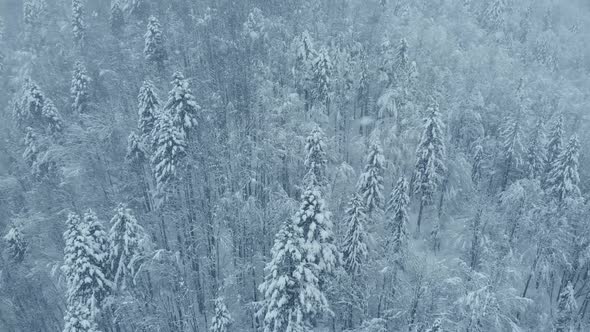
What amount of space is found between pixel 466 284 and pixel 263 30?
35765 mm

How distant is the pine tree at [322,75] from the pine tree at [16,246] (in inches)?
1183

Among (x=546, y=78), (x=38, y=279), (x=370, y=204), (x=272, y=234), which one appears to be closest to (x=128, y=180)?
(x=38, y=279)

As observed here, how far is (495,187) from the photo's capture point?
43.8 m

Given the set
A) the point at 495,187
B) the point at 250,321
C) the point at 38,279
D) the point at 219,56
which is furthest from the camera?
the point at 219,56

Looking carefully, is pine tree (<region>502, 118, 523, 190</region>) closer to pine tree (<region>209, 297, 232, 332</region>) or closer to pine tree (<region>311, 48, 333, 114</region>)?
pine tree (<region>311, 48, 333, 114</region>)

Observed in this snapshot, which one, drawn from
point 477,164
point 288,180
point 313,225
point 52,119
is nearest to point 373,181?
point 288,180

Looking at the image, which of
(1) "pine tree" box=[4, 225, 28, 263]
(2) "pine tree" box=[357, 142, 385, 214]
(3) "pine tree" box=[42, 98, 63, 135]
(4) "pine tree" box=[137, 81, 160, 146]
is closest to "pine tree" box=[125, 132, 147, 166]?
(4) "pine tree" box=[137, 81, 160, 146]

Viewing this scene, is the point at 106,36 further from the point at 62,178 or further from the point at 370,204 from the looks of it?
the point at 370,204

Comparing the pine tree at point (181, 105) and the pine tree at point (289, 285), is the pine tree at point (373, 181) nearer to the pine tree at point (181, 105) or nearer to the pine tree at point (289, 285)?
the pine tree at point (289, 285)

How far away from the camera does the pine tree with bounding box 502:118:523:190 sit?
1577 inches

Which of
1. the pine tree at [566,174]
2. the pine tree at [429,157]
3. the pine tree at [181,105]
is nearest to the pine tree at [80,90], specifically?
the pine tree at [181,105]

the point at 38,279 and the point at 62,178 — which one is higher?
the point at 62,178

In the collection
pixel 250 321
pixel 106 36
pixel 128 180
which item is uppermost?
pixel 106 36

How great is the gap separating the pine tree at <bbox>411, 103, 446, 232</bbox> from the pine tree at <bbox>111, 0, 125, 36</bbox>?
143 ft
